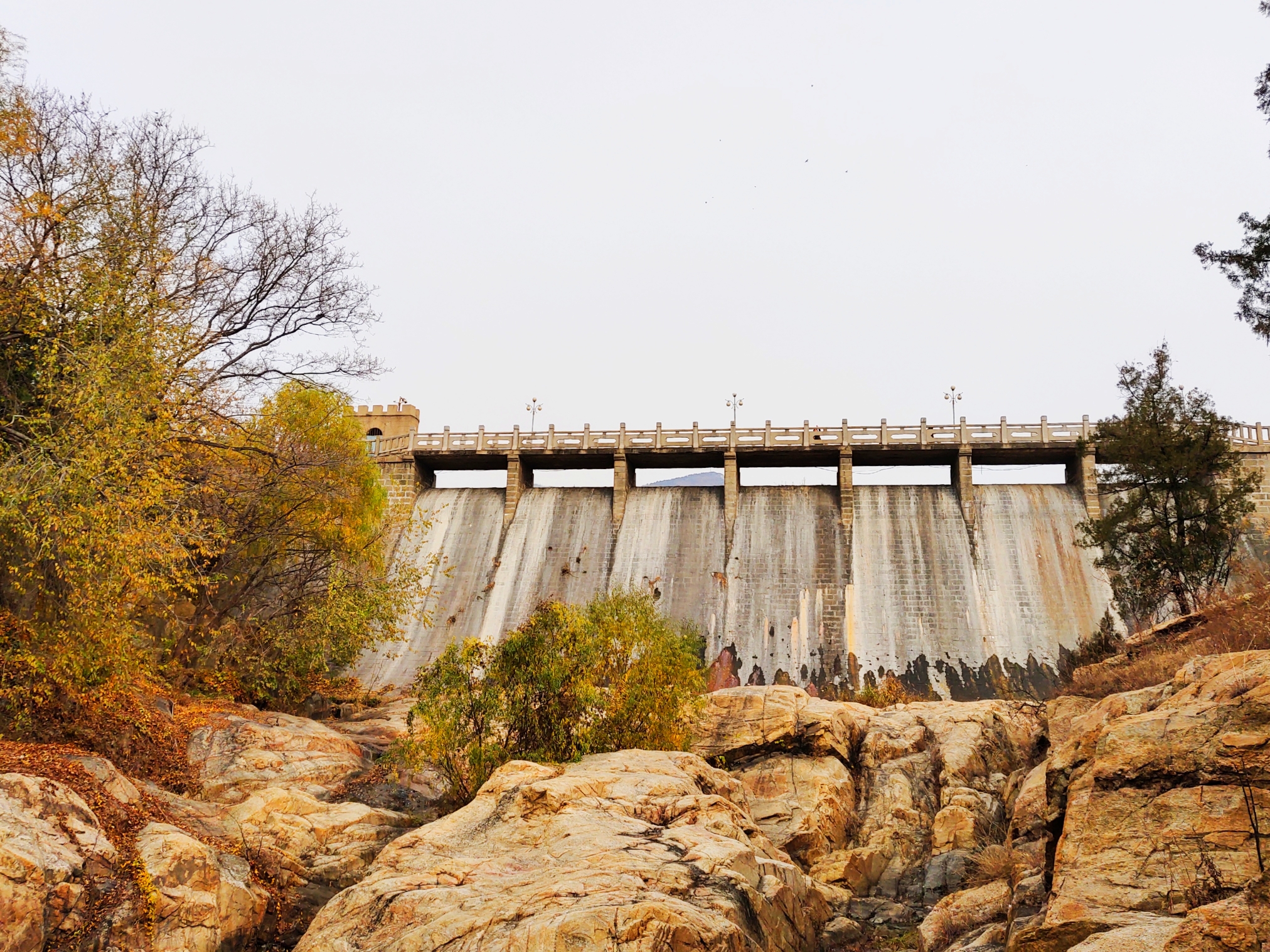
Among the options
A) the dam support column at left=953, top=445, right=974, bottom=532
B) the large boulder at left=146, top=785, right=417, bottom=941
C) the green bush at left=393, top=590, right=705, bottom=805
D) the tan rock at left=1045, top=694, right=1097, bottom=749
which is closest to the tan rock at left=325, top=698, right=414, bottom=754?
the green bush at left=393, top=590, right=705, bottom=805

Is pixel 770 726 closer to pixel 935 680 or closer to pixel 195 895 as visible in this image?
pixel 195 895

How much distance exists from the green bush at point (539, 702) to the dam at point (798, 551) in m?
21.9

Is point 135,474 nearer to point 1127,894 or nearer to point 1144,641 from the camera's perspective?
point 1127,894

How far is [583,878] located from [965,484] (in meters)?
40.9

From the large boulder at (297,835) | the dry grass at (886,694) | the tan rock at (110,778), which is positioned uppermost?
the tan rock at (110,778)

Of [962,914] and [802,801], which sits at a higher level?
[962,914]

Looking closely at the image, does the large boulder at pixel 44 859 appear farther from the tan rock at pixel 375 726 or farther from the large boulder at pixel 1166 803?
the large boulder at pixel 1166 803

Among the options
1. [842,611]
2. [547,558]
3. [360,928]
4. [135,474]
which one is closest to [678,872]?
[360,928]

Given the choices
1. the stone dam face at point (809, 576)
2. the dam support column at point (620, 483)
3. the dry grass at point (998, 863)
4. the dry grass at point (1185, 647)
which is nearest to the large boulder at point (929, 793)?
the dry grass at point (1185, 647)

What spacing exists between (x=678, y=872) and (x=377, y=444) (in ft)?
151

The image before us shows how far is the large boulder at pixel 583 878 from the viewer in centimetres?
1110

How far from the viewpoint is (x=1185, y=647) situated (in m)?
20.1

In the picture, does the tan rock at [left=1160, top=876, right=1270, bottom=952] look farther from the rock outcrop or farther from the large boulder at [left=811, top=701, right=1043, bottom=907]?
the large boulder at [left=811, top=701, right=1043, bottom=907]

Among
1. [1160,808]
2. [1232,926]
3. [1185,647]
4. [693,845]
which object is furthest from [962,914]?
[1185,647]
